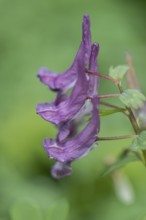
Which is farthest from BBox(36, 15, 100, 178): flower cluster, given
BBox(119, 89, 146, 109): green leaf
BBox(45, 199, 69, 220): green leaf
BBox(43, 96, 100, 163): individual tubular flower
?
BBox(45, 199, 69, 220): green leaf

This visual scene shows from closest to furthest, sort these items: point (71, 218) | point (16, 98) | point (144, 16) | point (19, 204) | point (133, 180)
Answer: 1. point (19, 204)
2. point (71, 218)
3. point (133, 180)
4. point (16, 98)
5. point (144, 16)

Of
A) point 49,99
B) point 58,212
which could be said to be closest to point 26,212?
point 58,212

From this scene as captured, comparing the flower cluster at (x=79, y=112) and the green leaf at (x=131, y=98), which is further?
the flower cluster at (x=79, y=112)

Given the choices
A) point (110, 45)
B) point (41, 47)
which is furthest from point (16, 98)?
point (110, 45)

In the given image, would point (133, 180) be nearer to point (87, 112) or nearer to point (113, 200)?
point (113, 200)

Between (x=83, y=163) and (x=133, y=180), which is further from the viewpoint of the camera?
(x=83, y=163)

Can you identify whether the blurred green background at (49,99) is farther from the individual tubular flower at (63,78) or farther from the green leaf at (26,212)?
the individual tubular flower at (63,78)

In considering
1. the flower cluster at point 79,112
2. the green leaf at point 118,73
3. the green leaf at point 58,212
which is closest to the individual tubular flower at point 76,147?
the flower cluster at point 79,112

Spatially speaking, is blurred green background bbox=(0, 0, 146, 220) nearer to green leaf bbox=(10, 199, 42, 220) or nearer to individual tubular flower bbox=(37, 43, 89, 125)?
green leaf bbox=(10, 199, 42, 220)
